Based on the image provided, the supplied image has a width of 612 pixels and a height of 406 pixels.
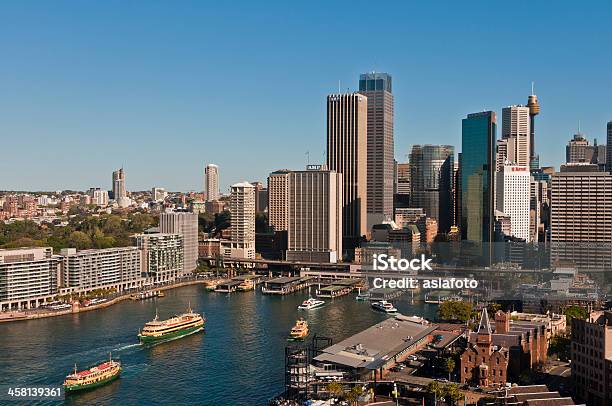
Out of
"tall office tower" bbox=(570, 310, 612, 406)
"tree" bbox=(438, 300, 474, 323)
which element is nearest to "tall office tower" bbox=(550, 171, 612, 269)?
"tree" bbox=(438, 300, 474, 323)

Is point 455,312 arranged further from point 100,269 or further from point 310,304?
point 100,269

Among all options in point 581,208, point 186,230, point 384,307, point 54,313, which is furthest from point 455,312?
point 186,230

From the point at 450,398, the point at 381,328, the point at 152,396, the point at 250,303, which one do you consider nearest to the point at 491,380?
the point at 450,398

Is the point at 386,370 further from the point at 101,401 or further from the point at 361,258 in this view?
the point at 361,258

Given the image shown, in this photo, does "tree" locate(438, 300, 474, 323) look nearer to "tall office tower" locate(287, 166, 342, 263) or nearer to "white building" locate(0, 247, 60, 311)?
"white building" locate(0, 247, 60, 311)

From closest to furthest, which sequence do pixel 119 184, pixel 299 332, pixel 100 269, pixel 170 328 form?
pixel 299 332
pixel 170 328
pixel 100 269
pixel 119 184

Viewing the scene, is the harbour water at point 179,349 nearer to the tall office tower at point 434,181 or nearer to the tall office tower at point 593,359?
the tall office tower at point 593,359
